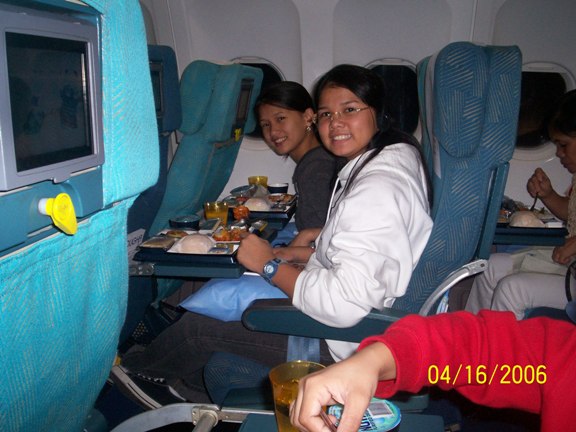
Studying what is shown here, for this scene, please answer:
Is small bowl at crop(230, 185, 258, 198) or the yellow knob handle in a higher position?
the yellow knob handle

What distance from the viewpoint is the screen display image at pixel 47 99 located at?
22.7 inches

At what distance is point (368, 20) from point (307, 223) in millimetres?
2153

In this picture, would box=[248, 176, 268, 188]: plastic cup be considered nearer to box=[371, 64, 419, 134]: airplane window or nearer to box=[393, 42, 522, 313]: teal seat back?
box=[371, 64, 419, 134]: airplane window

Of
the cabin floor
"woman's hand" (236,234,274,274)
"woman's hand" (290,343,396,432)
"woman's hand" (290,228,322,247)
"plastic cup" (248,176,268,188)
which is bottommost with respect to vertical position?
the cabin floor

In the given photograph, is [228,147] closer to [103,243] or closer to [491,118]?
[491,118]

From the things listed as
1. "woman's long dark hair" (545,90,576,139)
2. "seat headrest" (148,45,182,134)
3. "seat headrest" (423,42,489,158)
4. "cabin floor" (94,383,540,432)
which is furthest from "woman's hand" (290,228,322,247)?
"woman's long dark hair" (545,90,576,139)

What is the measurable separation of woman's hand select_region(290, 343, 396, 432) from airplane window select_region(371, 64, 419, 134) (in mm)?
3422

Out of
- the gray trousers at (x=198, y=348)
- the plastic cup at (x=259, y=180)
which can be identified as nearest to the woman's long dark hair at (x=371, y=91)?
the gray trousers at (x=198, y=348)

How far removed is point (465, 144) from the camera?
1.46 m

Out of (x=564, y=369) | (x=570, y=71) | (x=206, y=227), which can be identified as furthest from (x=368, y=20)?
(x=564, y=369)

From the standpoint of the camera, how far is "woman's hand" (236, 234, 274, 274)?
6.04ft

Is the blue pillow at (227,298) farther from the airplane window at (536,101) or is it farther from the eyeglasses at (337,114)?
the airplane window at (536,101)

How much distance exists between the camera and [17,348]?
660 millimetres
